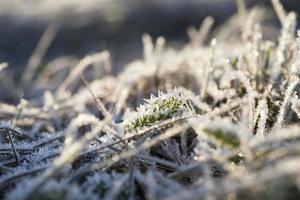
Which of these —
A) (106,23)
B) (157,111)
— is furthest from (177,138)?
(106,23)

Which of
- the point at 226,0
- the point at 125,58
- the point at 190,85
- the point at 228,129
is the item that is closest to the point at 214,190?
the point at 228,129

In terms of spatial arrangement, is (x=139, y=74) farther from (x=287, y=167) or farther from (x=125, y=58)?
(x=125, y=58)

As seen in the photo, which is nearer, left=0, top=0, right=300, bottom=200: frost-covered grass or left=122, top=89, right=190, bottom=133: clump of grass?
left=0, top=0, right=300, bottom=200: frost-covered grass

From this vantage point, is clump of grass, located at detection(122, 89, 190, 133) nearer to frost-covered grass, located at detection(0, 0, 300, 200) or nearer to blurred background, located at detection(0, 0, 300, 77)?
frost-covered grass, located at detection(0, 0, 300, 200)

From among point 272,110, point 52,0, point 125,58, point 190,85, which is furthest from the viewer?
point 52,0

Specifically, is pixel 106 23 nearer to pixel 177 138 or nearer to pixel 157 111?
pixel 177 138

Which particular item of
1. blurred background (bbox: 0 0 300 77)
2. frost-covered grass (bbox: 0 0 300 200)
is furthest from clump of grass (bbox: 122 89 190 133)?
blurred background (bbox: 0 0 300 77)

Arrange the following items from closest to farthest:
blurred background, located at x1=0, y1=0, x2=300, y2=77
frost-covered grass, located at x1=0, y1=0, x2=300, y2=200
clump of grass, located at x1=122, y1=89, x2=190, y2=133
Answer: frost-covered grass, located at x1=0, y1=0, x2=300, y2=200
clump of grass, located at x1=122, y1=89, x2=190, y2=133
blurred background, located at x1=0, y1=0, x2=300, y2=77

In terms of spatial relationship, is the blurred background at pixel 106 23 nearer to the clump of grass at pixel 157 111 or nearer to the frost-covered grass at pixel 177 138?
the frost-covered grass at pixel 177 138
